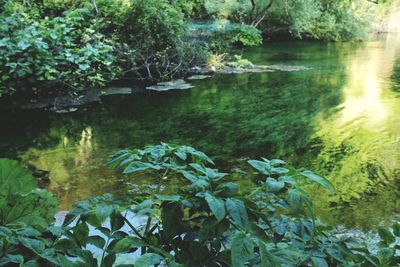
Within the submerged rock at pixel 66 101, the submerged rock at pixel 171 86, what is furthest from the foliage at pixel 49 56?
the submerged rock at pixel 171 86

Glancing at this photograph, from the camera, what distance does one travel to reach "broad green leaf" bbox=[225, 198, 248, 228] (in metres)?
1.15

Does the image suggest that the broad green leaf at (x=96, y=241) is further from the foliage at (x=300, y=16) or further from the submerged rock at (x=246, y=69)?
the foliage at (x=300, y=16)

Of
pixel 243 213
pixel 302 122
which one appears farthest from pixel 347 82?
pixel 243 213

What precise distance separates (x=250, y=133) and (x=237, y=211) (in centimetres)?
660

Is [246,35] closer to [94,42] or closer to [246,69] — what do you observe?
[246,69]

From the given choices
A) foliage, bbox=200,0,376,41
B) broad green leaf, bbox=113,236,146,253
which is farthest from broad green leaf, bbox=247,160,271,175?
foliage, bbox=200,0,376,41

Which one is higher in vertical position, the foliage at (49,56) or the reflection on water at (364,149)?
the foliage at (49,56)

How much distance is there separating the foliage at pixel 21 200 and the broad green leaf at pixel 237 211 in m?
0.53

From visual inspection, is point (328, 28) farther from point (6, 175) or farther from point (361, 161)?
point (6, 175)

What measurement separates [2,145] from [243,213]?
649cm

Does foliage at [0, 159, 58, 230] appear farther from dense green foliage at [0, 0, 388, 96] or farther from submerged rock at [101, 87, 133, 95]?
submerged rock at [101, 87, 133, 95]

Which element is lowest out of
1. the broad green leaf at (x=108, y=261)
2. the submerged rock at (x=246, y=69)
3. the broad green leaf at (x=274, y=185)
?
the submerged rock at (x=246, y=69)

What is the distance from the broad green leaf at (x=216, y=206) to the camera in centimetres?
115

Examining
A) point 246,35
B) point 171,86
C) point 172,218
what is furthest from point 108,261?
point 246,35
